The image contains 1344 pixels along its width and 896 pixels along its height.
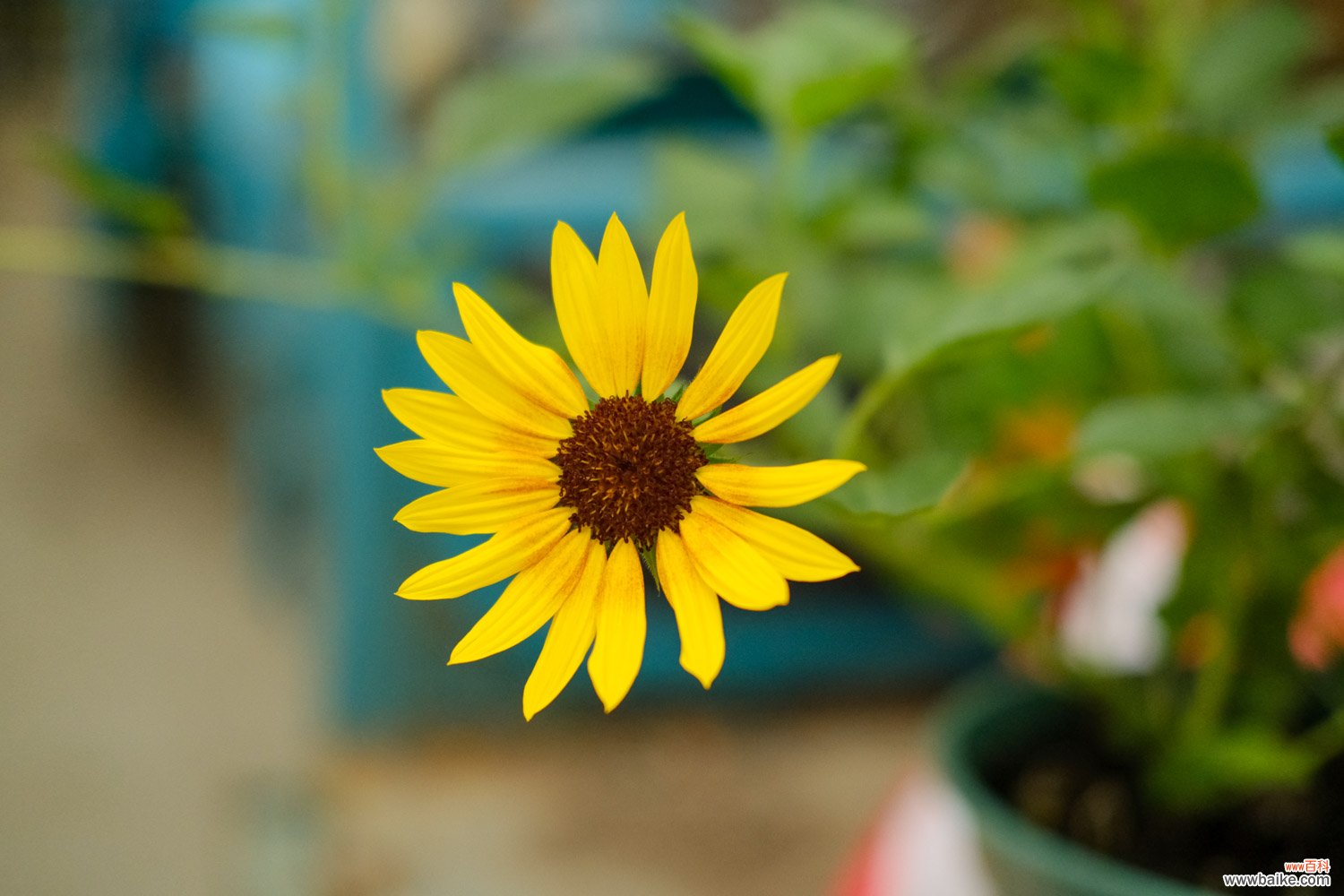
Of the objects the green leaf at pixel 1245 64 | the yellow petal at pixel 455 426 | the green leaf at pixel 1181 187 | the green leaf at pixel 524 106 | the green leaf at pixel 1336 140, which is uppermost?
the green leaf at pixel 1245 64

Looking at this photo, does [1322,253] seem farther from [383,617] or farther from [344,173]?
[383,617]

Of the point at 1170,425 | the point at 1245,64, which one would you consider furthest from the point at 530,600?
the point at 1245,64

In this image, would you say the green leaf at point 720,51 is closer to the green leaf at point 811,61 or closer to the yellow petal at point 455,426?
the green leaf at point 811,61

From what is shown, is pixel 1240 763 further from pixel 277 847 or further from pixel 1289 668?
pixel 277 847

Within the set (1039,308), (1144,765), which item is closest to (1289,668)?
(1144,765)

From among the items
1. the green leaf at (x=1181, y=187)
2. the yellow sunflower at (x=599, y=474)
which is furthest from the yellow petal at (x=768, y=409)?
the green leaf at (x=1181, y=187)

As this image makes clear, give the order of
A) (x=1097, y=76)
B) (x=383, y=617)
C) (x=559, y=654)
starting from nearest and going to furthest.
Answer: (x=559, y=654) → (x=1097, y=76) → (x=383, y=617)

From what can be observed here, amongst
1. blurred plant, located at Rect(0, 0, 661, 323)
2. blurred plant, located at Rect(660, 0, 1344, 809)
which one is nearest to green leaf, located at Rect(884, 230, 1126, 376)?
blurred plant, located at Rect(660, 0, 1344, 809)
